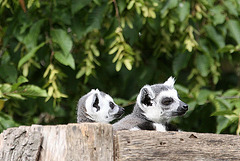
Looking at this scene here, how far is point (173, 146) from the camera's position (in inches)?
87.9

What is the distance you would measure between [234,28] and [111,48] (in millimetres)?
1225

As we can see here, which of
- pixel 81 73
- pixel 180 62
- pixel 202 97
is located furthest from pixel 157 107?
pixel 180 62

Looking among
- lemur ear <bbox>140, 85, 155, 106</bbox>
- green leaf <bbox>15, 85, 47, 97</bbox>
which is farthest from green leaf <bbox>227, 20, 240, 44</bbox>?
green leaf <bbox>15, 85, 47, 97</bbox>

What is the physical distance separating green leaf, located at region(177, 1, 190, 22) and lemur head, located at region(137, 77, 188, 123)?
4.20ft

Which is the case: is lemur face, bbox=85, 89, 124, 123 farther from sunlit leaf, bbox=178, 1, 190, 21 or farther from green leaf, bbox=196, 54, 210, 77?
green leaf, bbox=196, 54, 210, 77

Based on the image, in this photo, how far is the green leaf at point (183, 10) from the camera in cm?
412

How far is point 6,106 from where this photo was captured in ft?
14.6

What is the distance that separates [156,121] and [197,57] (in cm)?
179

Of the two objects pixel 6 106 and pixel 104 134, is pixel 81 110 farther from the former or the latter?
pixel 6 106

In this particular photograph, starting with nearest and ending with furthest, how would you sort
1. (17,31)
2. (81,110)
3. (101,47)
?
(81,110) < (17,31) < (101,47)

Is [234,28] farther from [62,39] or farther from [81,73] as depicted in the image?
[62,39]

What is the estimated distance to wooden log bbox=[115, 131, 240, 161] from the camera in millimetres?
2119

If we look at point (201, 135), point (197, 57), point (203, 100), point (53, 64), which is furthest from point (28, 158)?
point (197, 57)

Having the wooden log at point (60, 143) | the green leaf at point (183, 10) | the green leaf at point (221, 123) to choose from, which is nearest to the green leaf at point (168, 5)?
the green leaf at point (183, 10)
